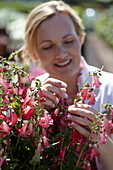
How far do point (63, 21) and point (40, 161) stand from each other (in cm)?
104

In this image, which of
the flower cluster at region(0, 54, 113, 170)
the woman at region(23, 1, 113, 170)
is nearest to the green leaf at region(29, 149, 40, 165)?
the flower cluster at region(0, 54, 113, 170)

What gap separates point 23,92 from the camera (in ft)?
2.35

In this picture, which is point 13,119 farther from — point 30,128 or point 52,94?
point 52,94

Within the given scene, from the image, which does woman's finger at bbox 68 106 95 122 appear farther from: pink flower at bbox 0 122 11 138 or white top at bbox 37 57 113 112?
white top at bbox 37 57 113 112

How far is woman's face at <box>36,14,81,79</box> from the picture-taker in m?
1.52

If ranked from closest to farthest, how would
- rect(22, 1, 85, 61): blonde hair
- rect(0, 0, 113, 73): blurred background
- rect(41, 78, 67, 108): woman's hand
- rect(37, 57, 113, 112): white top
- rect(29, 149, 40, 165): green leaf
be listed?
rect(29, 149, 40, 165): green leaf → rect(41, 78, 67, 108): woman's hand → rect(37, 57, 113, 112): white top → rect(22, 1, 85, 61): blonde hair → rect(0, 0, 113, 73): blurred background

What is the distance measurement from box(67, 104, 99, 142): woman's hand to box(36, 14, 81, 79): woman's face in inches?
31.7

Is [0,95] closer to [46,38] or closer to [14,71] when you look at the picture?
[14,71]

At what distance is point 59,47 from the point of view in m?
1.51

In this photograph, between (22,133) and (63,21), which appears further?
(63,21)

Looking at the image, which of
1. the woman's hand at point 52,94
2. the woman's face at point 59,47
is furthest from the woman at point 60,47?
the woman's hand at point 52,94

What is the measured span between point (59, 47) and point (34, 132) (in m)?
0.89

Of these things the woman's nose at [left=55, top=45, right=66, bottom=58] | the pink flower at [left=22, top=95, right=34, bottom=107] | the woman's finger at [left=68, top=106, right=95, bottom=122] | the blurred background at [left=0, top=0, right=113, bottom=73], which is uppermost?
the blurred background at [left=0, top=0, right=113, bottom=73]

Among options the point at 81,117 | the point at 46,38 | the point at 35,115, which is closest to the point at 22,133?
the point at 35,115
